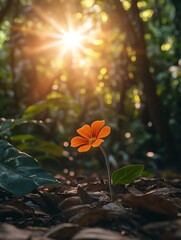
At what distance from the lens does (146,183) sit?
78.1 inches

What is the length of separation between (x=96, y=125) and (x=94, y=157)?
382cm

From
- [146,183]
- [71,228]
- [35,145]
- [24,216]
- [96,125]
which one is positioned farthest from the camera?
[35,145]

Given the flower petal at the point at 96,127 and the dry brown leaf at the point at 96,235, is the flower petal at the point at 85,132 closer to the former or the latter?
the flower petal at the point at 96,127

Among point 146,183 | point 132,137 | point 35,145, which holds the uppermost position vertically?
point 132,137

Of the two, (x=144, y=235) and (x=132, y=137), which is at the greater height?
(x=132, y=137)

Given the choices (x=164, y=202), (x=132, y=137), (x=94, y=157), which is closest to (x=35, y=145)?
(x=164, y=202)

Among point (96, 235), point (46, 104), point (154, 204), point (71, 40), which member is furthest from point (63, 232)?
point (71, 40)

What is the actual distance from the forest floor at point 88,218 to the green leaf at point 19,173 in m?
0.05

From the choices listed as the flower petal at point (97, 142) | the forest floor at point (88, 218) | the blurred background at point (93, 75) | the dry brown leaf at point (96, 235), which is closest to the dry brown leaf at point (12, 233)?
the forest floor at point (88, 218)

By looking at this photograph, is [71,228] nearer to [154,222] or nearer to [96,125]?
[154,222]

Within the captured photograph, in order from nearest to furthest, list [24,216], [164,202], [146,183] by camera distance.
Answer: [164,202]
[24,216]
[146,183]

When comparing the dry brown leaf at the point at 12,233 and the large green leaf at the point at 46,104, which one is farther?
the large green leaf at the point at 46,104

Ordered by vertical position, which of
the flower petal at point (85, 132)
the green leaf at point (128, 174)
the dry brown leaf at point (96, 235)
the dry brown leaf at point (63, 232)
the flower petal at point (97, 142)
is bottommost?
the dry brown leaf at point (96, 235)

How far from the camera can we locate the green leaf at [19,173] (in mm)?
1477
